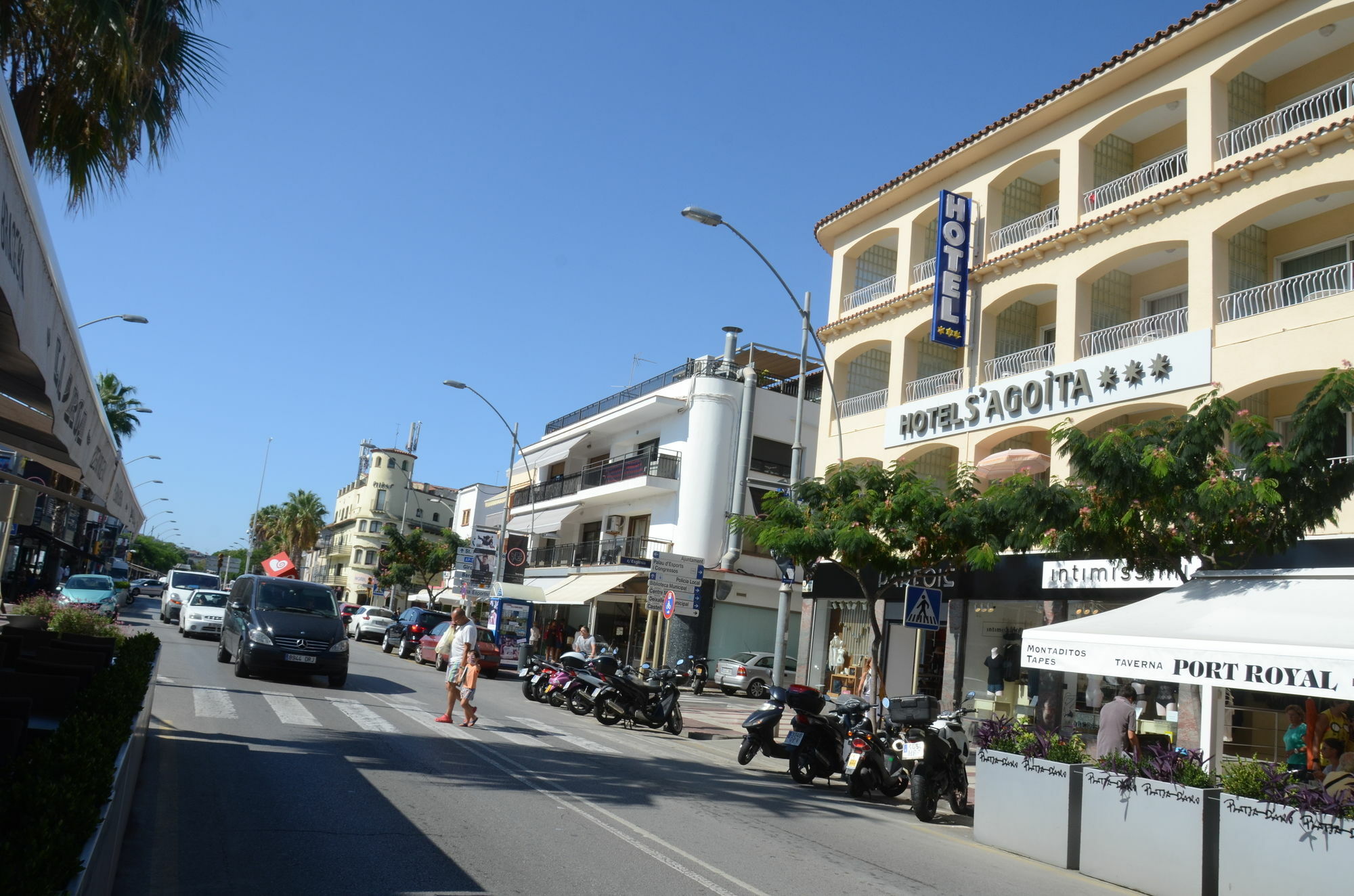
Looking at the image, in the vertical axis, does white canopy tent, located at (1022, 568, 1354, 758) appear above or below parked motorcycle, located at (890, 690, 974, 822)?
above

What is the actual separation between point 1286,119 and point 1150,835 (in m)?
14.6

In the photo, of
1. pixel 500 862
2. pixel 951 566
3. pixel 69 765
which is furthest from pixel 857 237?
pixel 69 765

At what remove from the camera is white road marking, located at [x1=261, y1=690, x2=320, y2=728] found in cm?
1294

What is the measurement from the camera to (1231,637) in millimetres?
8938

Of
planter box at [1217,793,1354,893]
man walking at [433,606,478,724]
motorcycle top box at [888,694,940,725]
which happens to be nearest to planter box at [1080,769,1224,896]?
planter box at [1217,793,1354,893]

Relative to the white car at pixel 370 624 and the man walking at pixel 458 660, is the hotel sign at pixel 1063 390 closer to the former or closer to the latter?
the man walking at pixel 458 660

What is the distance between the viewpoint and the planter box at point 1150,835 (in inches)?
317

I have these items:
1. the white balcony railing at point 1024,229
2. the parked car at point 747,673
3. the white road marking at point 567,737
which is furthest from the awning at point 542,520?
the white road marking at point 567,737

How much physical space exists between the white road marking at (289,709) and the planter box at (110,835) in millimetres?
5308

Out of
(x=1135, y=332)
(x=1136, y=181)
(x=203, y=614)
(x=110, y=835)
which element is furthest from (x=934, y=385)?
(x=110, y=835)

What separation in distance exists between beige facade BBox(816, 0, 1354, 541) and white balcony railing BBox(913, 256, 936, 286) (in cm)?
8

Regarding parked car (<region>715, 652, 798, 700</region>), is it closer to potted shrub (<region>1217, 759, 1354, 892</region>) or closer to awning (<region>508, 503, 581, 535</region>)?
awning (<region>508, 503, 581, 535</region>)

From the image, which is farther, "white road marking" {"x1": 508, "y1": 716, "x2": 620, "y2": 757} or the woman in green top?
"white road marking" {"x1": 508, "y1": 716, "x2": 620, "y2": 757}

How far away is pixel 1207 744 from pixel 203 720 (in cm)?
1234
